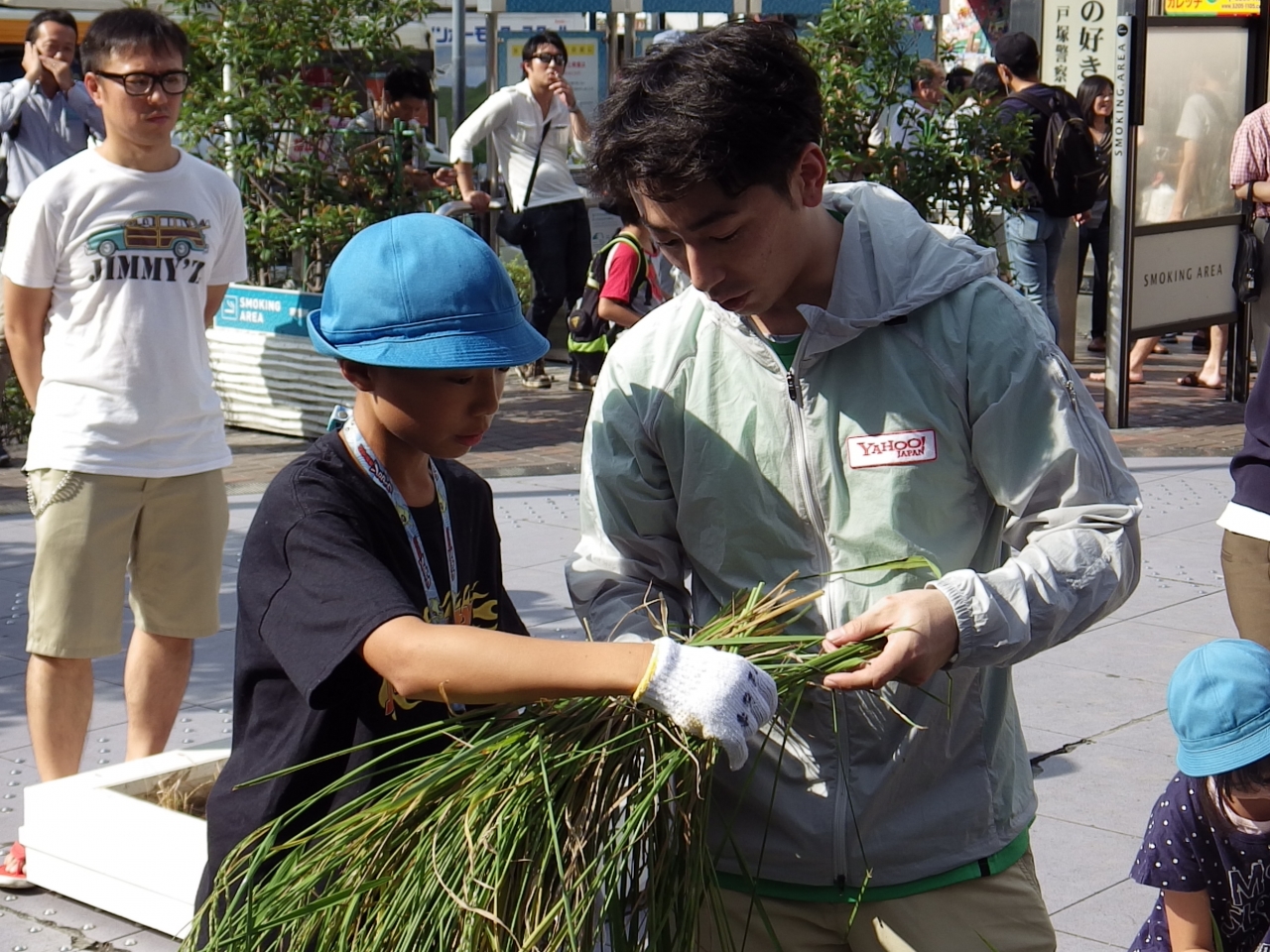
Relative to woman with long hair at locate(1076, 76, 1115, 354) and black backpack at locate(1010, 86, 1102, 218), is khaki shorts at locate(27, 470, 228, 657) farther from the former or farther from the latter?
black backpack at locate(1010, 86, 1102, 218)

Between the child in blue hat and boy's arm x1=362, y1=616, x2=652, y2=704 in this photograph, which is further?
the child in blue hat

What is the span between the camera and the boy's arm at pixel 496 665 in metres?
1.80

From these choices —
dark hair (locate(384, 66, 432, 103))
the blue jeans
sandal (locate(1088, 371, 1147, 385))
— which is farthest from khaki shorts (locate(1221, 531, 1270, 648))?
sandal (locate(1088, 371, 1147, 385))

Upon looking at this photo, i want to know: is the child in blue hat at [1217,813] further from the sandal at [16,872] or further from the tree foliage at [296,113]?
the tree foliage at [296,113]

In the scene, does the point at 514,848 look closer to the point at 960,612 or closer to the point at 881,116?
the point at 960,612

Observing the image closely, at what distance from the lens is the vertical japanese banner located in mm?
11734

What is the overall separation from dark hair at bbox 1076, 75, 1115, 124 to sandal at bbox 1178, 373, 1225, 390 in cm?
190

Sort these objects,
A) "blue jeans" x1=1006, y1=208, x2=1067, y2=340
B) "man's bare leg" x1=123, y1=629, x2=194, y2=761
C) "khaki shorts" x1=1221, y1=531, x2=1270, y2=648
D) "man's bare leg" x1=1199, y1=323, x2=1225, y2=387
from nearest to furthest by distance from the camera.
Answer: "khaki shorts" x1=1221, y1=531, x2=1270, y2=648, "man's bare leg" x1=123, y1=629, x2=194, y2=761, "blue jeans" x1=1006, y1=208, x2=1067, y2=340, "man's bare leg" x1=1199, y1=323, x2=1225, y2=387

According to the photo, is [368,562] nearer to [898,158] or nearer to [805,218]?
[805,218]

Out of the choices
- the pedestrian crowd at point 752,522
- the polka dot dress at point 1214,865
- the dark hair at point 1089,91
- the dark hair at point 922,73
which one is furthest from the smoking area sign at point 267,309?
the pedestrian crowd at point 752,522

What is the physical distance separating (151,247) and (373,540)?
249 cm

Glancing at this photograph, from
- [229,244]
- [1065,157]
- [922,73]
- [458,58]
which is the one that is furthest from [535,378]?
[229,244]

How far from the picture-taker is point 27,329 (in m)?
4.30

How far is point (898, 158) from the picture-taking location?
9234 mm
